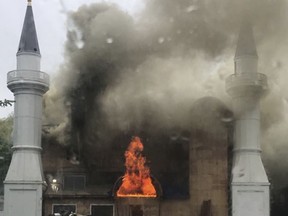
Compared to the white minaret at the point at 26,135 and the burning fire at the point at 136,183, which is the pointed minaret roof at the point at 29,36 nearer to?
the white minaret at the point at 26,135

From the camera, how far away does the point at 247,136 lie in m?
34.6

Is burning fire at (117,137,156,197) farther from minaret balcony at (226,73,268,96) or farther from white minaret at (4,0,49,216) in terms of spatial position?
minaret balcony at (226,73,268,96)

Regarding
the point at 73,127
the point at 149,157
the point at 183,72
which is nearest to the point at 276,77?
the point at 183,72

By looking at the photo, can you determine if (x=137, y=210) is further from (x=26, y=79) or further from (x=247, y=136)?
(x=26, y=79)

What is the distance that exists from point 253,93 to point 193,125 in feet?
19.6

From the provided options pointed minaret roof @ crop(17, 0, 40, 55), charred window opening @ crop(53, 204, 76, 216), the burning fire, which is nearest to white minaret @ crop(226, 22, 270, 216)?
the burning fire

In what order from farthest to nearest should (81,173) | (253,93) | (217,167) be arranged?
(81,173) < (217,167) < (253,93)

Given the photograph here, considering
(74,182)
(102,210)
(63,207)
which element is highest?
(74,182)

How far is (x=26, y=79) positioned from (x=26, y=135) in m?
3.36

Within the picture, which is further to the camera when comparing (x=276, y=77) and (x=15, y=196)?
(x=276, y=77)

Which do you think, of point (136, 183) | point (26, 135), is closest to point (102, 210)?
point (136, 183)

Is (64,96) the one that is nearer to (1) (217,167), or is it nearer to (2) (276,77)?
(1) (217,167)

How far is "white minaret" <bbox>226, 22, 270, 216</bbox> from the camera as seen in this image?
34.0 meters

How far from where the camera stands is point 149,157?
4153 cm
